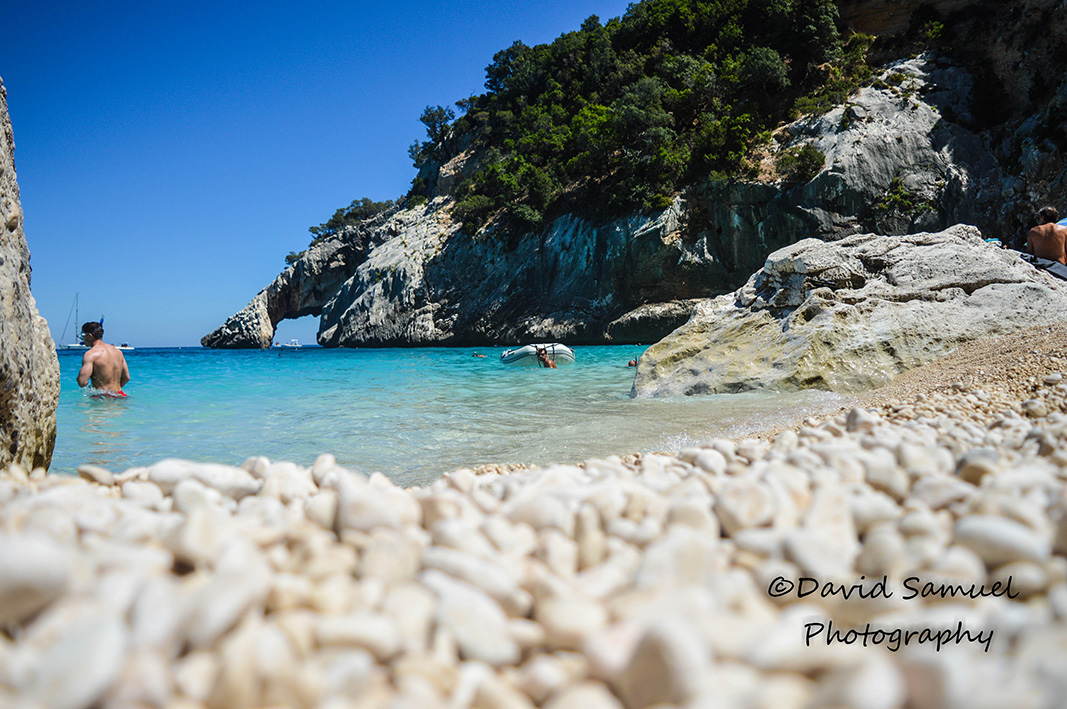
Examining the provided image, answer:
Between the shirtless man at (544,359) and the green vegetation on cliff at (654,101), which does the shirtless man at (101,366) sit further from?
the green vegetation on cliff at (654,101)

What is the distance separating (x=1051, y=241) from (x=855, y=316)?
3419mm

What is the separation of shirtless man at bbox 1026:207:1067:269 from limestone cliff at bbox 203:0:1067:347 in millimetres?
19405

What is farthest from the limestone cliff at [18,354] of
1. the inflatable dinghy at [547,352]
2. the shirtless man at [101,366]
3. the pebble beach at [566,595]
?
the inflatable dinghy at [547,352]

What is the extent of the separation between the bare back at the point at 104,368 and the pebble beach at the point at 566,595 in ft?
31.0

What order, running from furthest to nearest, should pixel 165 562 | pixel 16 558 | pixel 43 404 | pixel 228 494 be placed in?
1. pixel 43 404
2. pixel 228 494
3. pixel 165 562
4. pixel 16 558

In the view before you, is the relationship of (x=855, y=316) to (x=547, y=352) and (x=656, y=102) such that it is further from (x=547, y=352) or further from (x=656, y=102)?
(x=656, y=102)

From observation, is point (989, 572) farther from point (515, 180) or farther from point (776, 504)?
point (515, 180)

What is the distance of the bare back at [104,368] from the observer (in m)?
9.03

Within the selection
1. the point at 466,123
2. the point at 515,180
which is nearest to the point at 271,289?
the point at 466,123

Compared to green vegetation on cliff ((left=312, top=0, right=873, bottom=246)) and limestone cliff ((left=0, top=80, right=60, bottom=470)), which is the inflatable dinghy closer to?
limestone cliff ((left=0, top=80, right=60, bottom=470))

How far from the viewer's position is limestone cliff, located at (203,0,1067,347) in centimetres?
2353

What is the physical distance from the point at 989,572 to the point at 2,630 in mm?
1976

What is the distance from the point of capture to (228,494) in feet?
6.37

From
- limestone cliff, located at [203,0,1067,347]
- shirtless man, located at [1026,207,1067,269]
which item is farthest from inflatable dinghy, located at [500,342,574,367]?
limestone cliff, located at [203,0,1067,347]
